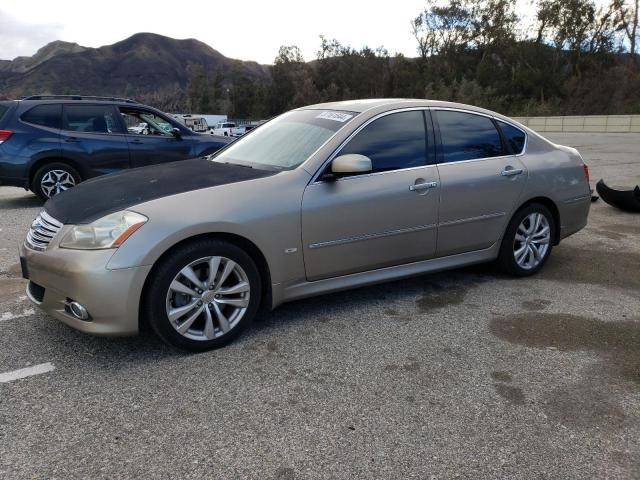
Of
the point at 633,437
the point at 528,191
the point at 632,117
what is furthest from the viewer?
the point at 632,117

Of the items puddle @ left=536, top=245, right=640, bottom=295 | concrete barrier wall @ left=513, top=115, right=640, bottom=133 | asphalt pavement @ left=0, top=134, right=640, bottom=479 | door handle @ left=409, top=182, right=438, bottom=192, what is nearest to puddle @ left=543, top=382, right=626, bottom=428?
asphalt pavement @ left=0, top=134, right=640, bottom=479

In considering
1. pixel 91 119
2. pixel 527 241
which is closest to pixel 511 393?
pixel 527 241

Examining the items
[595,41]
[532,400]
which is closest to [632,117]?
[595,41]

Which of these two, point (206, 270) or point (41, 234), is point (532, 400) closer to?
point (206, 270)

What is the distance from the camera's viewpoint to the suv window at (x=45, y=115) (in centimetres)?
847

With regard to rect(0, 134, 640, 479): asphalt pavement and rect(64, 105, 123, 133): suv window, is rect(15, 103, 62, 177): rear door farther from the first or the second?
rect(0, 134, 640, 479): asphalt pavement

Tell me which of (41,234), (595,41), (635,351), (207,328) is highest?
(595,41)

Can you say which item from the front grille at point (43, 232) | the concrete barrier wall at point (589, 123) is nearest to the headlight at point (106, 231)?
the front grille at point (43, 232)

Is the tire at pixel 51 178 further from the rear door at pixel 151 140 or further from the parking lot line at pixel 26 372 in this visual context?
the parking lot line at pixel 26 372

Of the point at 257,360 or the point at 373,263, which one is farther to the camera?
the point at 373,263

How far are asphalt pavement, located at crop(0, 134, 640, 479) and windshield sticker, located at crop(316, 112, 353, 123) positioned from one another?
140cm

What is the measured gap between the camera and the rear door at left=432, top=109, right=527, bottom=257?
4336mm

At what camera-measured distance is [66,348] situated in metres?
3.46

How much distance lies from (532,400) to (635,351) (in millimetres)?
1060
